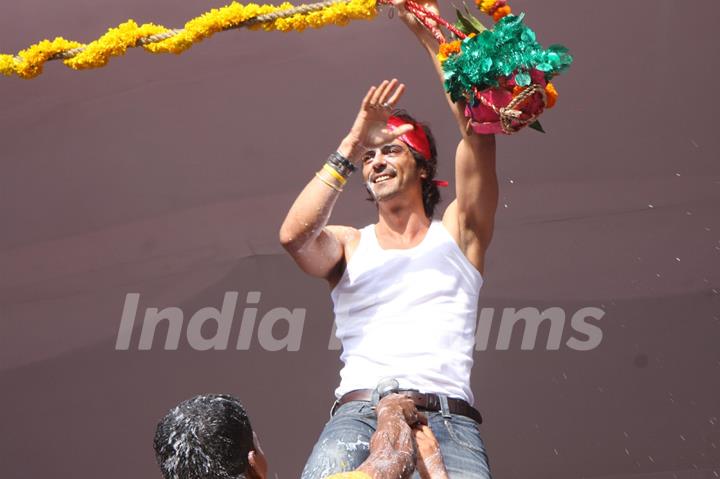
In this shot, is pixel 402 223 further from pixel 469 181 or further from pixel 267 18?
pixel 267 18

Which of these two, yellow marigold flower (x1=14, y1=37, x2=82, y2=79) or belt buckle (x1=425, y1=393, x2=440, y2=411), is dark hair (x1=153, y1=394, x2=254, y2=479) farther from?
yellow marigold flower (x1=14, y1=37, x2=82, y2=79)

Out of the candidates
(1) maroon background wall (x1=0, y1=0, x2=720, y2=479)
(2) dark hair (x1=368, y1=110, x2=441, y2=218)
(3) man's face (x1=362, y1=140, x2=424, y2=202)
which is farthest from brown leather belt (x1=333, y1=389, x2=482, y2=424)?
(1) maroon background wall (x1=0, y1=0, x2=720, y2=479)

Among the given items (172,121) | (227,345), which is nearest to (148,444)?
(227,345)

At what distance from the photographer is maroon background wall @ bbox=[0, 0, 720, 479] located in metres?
4.79

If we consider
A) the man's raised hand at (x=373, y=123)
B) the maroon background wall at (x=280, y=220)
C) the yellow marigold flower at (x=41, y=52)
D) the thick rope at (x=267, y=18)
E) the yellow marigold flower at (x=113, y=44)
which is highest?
the yellow marigold flower at (x=41, y=52)

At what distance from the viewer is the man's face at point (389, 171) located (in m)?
3.54

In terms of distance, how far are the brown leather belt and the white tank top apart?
2 centimetres

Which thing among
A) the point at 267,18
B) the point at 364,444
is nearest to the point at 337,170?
the point at 267,18

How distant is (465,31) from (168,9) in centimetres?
190

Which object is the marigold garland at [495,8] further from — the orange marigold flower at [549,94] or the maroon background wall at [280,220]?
the maroon background wall at [280,220]

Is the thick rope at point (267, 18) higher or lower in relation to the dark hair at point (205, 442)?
higher

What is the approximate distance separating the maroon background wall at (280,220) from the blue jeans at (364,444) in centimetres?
183

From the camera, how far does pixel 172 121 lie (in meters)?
4.91

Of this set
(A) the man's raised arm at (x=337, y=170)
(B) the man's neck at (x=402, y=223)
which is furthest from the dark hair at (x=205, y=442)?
(B) the man's neck at (x=402, y=223)
